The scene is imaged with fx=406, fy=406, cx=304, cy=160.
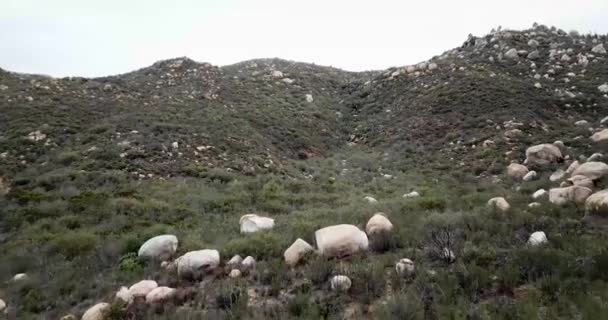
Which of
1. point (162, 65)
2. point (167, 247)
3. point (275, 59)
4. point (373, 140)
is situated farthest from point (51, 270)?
point (275, 59)

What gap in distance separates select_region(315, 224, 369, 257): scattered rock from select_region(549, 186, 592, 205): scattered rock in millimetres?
3339

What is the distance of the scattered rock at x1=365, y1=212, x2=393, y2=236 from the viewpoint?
21.2 feet

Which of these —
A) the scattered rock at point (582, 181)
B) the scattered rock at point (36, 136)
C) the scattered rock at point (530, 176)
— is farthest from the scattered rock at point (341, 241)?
the scattered rock at point (36, 136)

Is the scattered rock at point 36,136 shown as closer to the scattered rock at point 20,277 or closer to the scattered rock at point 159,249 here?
the scattered rock at point 20,277

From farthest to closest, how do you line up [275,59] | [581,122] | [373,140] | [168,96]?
[275,59] < [168,96] < [373,140] < [581,122]

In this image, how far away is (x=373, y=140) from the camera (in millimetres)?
18516

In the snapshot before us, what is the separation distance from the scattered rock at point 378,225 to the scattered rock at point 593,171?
3938mm

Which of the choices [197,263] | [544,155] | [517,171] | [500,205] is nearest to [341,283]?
[197,263]

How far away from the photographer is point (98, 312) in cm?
485

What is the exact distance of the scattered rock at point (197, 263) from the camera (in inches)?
226

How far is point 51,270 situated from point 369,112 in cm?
1867

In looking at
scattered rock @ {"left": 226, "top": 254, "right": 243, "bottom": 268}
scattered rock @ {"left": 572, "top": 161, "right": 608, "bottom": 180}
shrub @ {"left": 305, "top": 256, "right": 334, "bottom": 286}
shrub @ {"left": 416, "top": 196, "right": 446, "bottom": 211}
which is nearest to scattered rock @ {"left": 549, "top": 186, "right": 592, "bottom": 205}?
scattered rock @ {"left": 572, "top": 161, "right": 608, "bottom": 180}

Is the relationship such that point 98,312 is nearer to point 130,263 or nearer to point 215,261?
point 130,263

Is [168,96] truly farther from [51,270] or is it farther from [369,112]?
[51,270]
